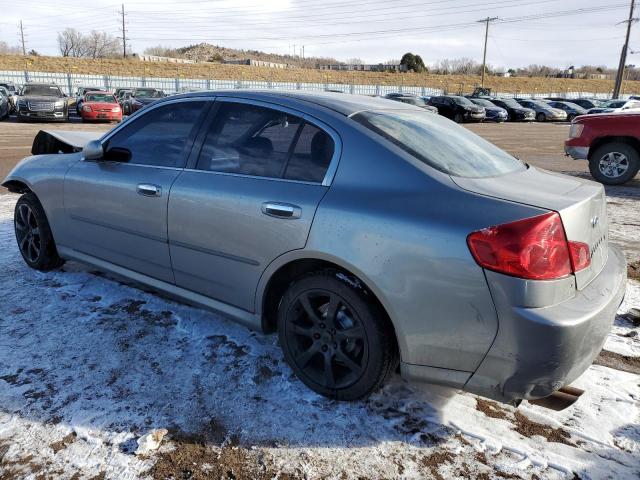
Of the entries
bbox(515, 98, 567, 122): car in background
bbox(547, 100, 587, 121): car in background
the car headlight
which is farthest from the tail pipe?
bbox(547, 100, 587, 121): car in background

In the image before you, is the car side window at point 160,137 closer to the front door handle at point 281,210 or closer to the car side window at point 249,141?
the car side window at point 249,141

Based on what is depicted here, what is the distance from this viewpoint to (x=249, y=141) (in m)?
3.07

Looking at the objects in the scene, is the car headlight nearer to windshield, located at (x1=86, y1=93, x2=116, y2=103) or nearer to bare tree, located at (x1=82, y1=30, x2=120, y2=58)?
windshield, located at (x1=86, y1=93, x2=116, y2=103)

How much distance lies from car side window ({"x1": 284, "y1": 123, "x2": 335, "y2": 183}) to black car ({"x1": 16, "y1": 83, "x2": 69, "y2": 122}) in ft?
71.1

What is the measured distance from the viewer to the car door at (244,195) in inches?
107

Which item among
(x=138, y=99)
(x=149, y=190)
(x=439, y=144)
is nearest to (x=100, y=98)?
(x=138, y=99)

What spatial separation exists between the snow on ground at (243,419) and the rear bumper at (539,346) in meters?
0.38

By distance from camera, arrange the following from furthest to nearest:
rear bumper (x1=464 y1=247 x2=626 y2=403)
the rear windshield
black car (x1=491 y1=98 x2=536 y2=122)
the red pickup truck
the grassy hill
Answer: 1. the grassy hill
2. black car (x1=491 y1=98 x2=536 y2=122)
3. the red pickup truck
4. the rear windshield
5. rear bumper (x1=464 y1=247 x2=626 y2=403)

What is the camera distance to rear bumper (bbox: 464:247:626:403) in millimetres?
2123

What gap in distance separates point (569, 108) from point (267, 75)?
138 ft

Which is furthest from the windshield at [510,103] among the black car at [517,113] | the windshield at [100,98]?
the windshield at [100,98]

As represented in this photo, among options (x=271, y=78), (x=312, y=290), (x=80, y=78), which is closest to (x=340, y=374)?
(x=312, y=290)

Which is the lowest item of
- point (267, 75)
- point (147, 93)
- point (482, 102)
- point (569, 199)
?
point (569, 199)

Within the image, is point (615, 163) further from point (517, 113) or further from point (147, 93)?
point (517, 113)
